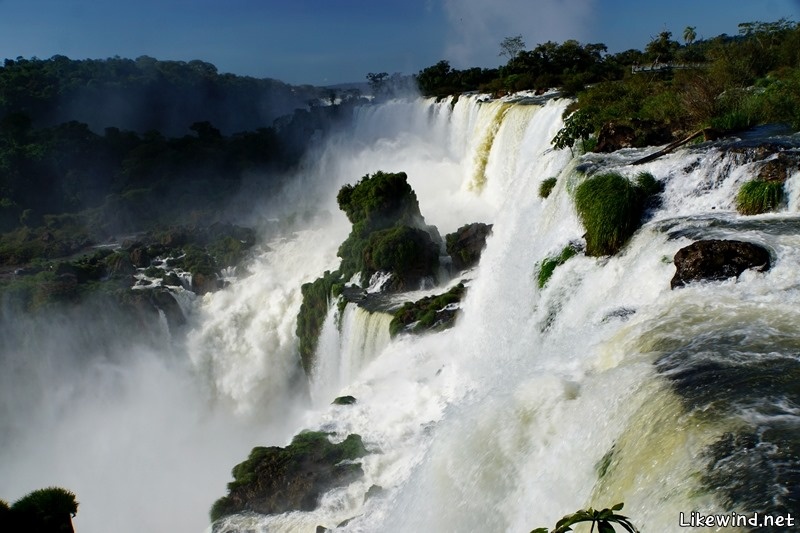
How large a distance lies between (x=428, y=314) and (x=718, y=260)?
770 cm

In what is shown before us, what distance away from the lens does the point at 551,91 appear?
2669 cm

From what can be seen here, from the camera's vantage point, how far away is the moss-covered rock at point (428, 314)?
44.7 feet

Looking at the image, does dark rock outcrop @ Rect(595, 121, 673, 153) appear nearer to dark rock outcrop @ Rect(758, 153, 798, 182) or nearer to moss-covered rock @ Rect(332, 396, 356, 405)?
dark rock outcrop @ Rect(758, 153, 798, 182)

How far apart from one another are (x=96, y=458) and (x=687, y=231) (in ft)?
56.3

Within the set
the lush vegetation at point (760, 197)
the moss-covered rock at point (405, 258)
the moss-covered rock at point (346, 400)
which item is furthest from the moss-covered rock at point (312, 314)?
the lush vegetation at point (760, 197)

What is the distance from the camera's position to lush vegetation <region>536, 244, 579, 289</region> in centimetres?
944

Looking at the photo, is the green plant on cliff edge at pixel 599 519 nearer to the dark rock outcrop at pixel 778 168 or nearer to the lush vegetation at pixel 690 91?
the dark rock outcrop at pixel 778 168

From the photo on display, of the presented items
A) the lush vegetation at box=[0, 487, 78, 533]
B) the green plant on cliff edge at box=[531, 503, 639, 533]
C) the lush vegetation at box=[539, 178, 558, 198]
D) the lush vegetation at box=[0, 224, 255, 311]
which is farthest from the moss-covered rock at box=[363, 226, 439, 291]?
the green plant on cliff edge at box=[531, 503, 639, 533]

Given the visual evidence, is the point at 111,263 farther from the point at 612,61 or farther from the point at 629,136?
the point at 612,61

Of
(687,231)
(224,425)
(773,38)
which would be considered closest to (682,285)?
(687,231)

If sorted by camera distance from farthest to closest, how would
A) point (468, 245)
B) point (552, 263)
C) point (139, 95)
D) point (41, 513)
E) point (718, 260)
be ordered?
point (139, 95) < point (468, 245) < point (552, 263) < point (718, 260) < point (41, 513)

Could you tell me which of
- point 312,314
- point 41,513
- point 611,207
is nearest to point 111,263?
point 312,314

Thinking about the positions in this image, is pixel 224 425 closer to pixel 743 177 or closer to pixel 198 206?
pixel 743 177

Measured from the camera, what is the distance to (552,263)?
31.7 feet
